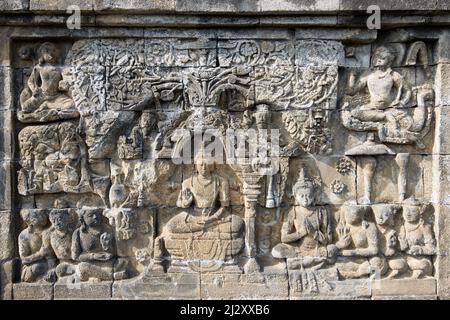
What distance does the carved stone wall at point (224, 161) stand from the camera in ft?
16.7

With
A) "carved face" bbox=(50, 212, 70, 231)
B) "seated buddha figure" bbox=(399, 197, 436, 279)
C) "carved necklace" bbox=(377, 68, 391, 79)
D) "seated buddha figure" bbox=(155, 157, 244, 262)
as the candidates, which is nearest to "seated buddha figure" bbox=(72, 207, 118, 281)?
"carved face" bbox=(50, 212, 70, 231)

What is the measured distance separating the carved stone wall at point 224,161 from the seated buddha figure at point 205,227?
0.02 m

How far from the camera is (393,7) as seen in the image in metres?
4.87

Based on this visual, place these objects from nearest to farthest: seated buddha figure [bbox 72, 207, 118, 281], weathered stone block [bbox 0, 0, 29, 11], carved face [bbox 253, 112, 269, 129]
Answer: weathered stone block [bbox 0, 0, 29, 11] < carved face [bbox 253, 112, 269, 129] < seated buddha figure [bbox 72, 207, 118, 281]

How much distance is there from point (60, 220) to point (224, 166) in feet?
6.54

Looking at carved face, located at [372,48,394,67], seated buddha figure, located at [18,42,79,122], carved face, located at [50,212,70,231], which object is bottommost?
carved face, located at [50,212,70,231]

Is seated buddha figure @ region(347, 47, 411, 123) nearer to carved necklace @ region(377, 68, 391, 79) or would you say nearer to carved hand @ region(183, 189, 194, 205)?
carved necklace @ region(377, 68, 391, 79)

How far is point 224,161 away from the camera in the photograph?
17.0ft

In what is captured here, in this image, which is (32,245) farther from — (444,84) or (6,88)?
(444,84)

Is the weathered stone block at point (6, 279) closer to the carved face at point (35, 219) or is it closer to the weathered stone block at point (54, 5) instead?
the carved face at point (35, 219)

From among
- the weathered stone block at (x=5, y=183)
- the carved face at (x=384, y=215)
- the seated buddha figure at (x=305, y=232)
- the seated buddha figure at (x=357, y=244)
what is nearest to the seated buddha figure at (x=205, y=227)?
the seated buddha figure at (x=305, y=232)

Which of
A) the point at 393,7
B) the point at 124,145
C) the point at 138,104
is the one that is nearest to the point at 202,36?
the point at 138,104

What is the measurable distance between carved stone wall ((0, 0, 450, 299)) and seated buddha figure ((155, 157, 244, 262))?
0.6 inches

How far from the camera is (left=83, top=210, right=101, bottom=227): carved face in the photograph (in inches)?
204
